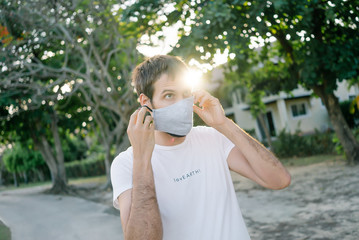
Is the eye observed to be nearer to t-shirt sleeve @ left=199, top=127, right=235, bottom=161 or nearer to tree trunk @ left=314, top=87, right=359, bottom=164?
t-shirt sleeve @ left=199, top=127, right=235, bottom=161

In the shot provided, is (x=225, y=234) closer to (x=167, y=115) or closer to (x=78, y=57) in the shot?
(x=167, y=115)

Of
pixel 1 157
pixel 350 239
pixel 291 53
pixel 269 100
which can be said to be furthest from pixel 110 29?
pixel 1 157

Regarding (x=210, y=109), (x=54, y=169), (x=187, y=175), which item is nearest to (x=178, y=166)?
(x=187, y=175)

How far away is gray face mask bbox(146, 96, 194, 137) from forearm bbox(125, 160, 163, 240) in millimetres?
332

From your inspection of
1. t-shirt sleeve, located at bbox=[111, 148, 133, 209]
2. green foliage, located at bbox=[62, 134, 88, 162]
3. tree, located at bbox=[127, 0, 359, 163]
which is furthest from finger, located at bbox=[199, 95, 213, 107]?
green foliage, located at bbox=[62, 134, 88, 162]

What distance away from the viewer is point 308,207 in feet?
24.5

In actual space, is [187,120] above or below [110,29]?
below

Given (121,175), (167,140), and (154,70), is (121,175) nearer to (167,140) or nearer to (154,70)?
(167,140)

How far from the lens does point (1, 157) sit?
3116 cm

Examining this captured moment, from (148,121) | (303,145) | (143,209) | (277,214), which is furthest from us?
(303,145)

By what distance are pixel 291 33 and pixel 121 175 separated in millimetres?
5279

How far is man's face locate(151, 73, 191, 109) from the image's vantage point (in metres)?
2.12

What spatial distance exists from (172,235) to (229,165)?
0.59m

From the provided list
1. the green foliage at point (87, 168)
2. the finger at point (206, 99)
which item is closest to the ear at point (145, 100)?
the finger at point (206, 99)
